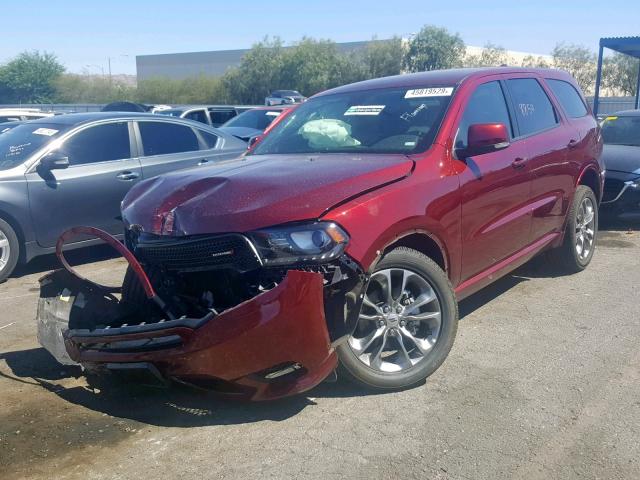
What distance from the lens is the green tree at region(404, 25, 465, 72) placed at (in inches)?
1922

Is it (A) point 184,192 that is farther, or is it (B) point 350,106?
(B) point 350,106

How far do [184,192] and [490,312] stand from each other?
276cm

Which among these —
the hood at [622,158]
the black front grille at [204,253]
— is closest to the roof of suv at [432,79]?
the black front grille at [204,253]

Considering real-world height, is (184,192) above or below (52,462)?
above

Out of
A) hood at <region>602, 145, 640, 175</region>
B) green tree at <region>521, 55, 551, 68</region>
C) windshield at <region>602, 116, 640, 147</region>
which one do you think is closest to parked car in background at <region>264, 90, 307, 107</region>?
windshield at <region>602, 116, 640, 147</region>

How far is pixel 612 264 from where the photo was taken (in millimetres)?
7262

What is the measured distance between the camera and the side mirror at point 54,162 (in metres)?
6.99

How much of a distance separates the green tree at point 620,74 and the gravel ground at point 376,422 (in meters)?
45.6

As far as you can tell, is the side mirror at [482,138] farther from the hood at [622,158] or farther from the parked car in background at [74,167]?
the hood at [622,158]

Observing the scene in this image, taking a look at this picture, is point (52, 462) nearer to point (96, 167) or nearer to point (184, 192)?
point (184, 192)

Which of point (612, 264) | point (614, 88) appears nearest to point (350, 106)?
point (612, 264)

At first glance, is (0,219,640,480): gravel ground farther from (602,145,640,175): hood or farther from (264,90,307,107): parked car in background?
(264,90,307,107): parked car in background

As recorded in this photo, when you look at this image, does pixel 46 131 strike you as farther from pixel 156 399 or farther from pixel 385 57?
pixel 385 57

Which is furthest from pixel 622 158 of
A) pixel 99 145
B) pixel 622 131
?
pixel 99 145
